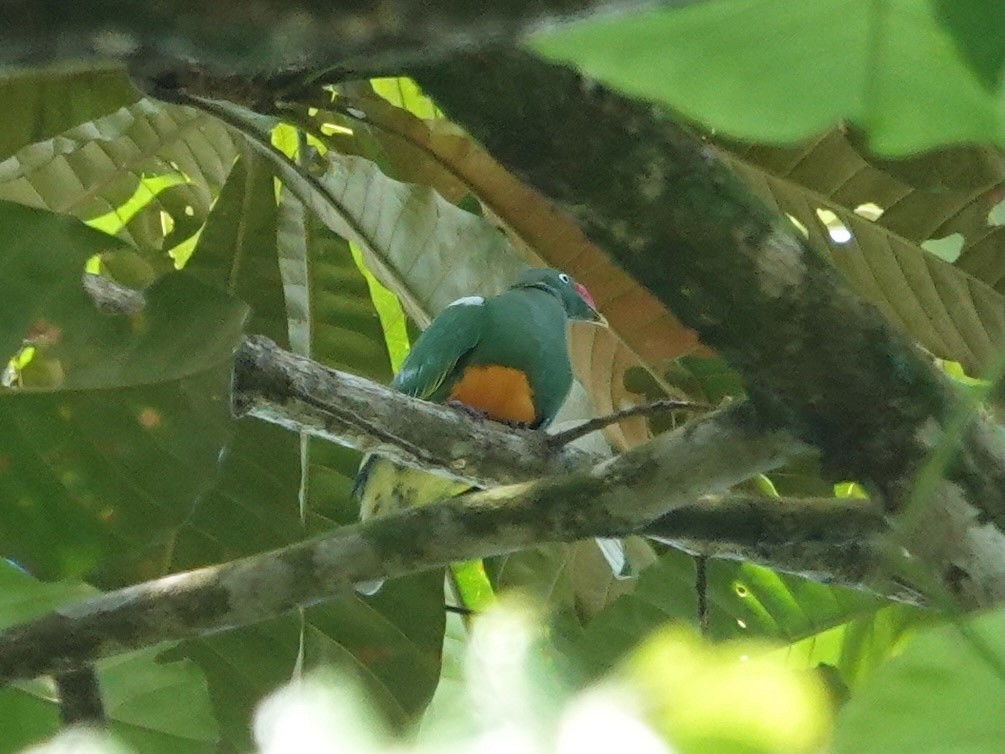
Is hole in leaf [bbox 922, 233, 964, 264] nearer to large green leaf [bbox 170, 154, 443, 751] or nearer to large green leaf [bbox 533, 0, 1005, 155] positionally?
large green leaf [bbox 170, 154, 443, 751]

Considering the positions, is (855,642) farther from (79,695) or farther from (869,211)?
(79,695)

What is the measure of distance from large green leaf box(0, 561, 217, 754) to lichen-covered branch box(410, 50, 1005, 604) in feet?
2.13

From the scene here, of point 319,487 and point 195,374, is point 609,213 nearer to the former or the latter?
point 195,374

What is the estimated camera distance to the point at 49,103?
1596mm

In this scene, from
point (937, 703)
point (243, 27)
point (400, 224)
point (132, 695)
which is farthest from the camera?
point (400, 224)

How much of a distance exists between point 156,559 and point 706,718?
1267 mm

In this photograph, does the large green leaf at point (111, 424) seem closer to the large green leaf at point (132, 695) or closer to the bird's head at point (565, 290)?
Answer: the large green leaf at point (132, 695)

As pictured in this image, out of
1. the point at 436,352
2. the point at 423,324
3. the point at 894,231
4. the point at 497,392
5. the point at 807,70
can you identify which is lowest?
the point at 497,392

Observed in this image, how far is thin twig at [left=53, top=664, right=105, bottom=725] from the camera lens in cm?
99

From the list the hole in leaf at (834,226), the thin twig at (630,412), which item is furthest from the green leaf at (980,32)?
the hole in leaf at (834,226)

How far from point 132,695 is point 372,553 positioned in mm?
332

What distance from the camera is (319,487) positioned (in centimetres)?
175

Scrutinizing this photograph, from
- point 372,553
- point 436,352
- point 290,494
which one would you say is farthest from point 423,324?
point 372,553

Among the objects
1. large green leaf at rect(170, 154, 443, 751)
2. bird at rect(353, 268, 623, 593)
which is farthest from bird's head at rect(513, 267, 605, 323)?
large green leaf at rect(170, 154, 443, 751)
